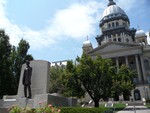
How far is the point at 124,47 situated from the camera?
69188 millimetres

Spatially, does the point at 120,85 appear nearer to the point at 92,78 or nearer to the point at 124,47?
the point at 92,78

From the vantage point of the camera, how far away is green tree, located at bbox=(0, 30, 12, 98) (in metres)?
33.4

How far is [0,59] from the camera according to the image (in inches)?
1346

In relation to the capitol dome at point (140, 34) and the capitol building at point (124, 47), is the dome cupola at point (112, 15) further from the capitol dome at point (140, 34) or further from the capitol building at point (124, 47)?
the capitol dome at point (140, 34)

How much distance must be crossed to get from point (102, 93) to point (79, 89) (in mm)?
3909

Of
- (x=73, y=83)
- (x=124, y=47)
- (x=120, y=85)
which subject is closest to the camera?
(x=73, y=83)

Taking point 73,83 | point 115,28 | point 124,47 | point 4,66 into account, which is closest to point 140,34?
point 115,28

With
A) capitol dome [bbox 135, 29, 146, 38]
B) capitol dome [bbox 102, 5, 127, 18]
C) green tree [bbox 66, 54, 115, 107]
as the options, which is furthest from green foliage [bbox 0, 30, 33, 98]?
capitol dome [bbox 102, 5, 127, 18]

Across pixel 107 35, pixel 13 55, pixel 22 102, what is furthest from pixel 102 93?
pixel 107 35

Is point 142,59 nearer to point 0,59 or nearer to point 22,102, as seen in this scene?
point 0,59

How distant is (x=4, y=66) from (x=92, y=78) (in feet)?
50.2

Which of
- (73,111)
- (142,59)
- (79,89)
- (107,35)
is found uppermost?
(107,35)

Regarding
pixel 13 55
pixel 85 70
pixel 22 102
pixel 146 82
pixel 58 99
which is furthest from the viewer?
pixel 146 82

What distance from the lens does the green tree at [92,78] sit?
32.0 meters
